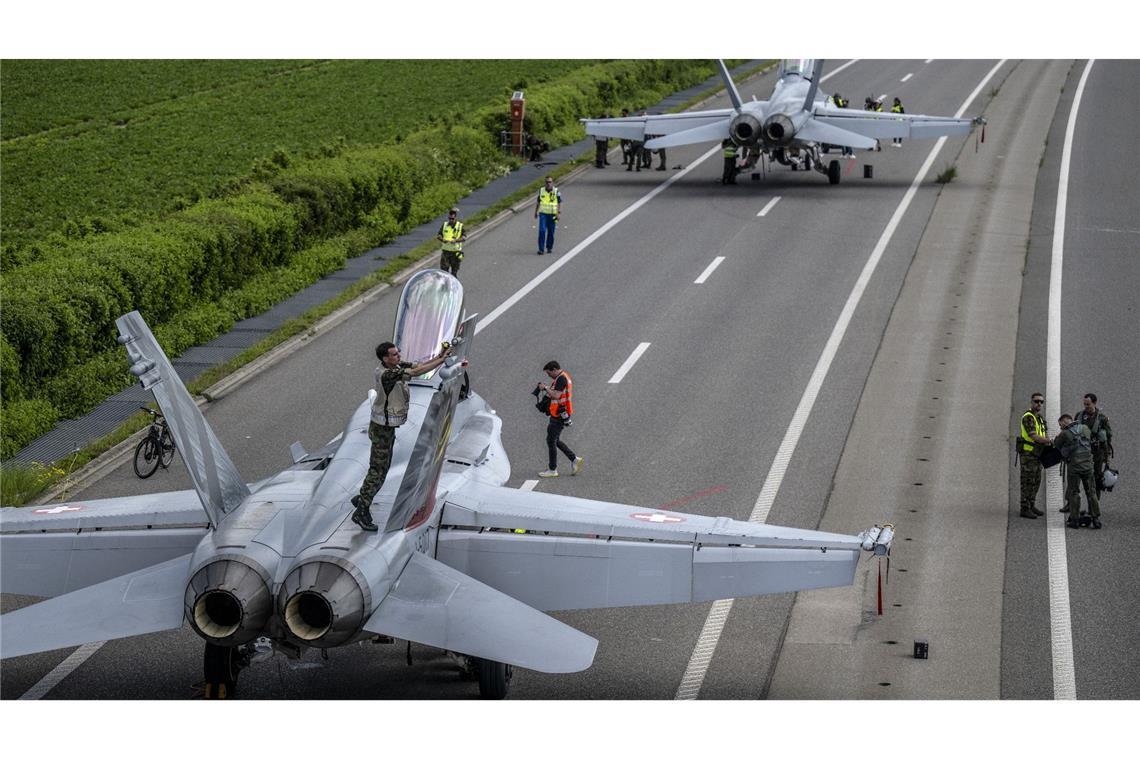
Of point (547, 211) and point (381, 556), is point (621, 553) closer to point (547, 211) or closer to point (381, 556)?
Result: point (381, 556)

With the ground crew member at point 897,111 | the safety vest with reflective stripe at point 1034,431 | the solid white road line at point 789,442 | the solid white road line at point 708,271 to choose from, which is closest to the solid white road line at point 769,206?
the solid white road line at point 789,442

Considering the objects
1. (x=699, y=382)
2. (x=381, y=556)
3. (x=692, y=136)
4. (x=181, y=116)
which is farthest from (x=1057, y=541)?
(x=181, y=116)

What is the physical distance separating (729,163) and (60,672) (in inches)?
1454

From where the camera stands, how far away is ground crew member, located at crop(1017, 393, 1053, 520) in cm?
2423

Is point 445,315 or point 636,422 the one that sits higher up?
point 445,315

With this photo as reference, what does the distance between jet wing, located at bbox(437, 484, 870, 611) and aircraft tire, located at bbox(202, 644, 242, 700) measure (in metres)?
2.83

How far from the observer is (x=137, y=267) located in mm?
32812

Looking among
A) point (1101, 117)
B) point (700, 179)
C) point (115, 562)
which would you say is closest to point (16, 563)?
point (115, 562)

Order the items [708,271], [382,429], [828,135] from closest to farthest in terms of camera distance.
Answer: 1. [382,429]
2. [708,271]
3. [828,135]

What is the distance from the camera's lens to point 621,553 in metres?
16.6

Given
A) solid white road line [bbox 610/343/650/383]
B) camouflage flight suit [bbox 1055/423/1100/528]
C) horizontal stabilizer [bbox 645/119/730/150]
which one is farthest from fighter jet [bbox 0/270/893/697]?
horizontal stabilizer [bbox 645/119/730/150]

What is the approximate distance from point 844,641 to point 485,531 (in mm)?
5649

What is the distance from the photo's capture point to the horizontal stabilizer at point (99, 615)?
1512cm

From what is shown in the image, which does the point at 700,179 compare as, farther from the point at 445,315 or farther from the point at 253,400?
the point at 445,315
